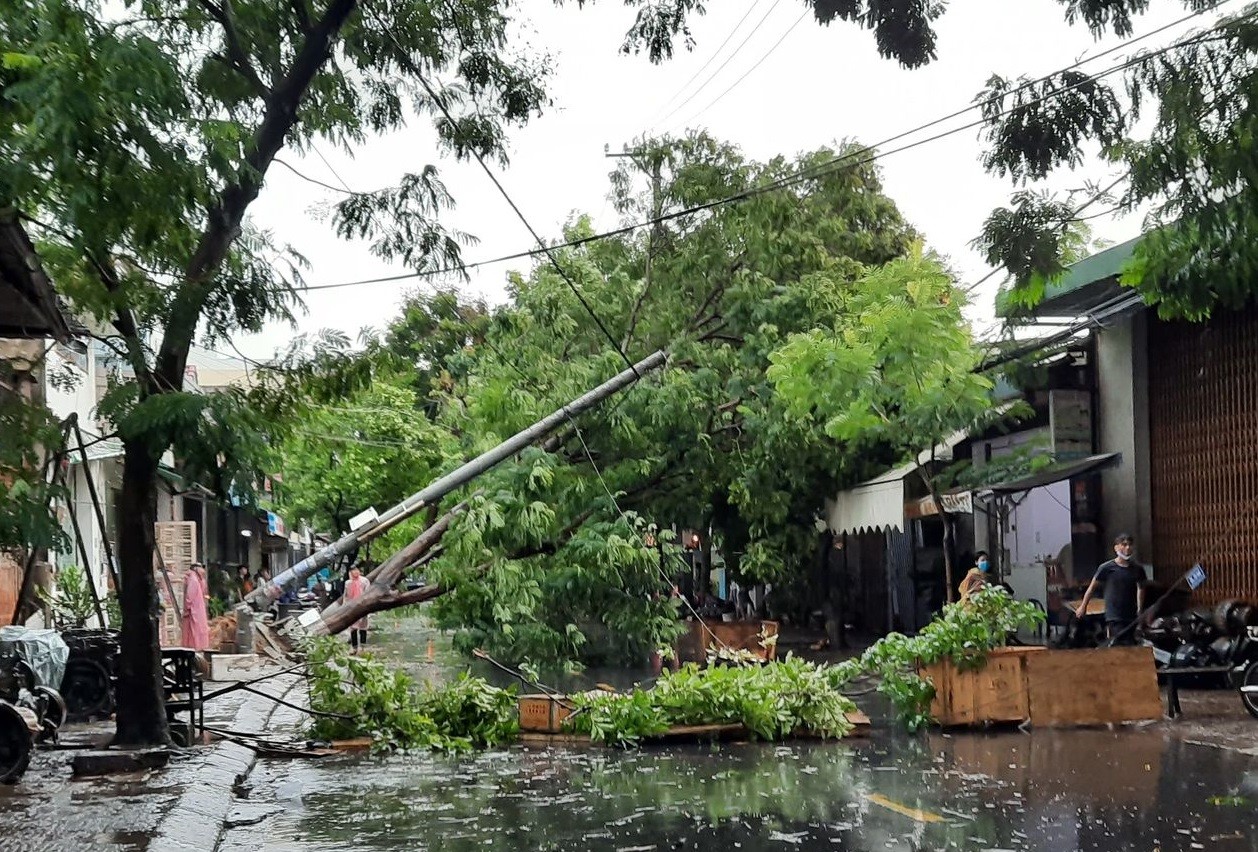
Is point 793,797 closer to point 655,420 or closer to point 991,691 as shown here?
point 991,691

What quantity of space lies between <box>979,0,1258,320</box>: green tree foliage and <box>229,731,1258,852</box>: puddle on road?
4038 millimetres

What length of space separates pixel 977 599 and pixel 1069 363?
30.1ft

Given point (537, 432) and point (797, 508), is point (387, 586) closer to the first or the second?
point (537, 432)

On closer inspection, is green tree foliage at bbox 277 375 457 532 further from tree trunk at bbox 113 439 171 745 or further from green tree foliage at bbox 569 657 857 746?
tree trunk at bbox 113 439 171 745

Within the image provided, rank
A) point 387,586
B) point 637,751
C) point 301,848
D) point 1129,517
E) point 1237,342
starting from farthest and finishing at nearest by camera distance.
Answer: point 387,586
point 1129,517
point 1237,342
point 637,751
point 301,848

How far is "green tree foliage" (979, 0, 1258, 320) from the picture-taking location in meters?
10.1

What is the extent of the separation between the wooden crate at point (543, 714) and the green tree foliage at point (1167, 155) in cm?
689

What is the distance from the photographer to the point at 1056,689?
49.0ft

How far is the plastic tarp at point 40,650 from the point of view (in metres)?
15.0

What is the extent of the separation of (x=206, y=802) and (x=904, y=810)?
533 centimetres

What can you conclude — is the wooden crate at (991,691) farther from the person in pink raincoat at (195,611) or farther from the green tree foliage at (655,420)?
the person in pink raincoat at (195,611)

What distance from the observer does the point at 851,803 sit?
10.5m

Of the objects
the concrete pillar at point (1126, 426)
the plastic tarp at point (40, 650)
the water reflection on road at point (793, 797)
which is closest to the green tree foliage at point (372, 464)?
the concrete pillar at point (1126, 426)

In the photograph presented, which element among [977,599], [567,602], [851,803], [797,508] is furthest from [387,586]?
[851,803]
